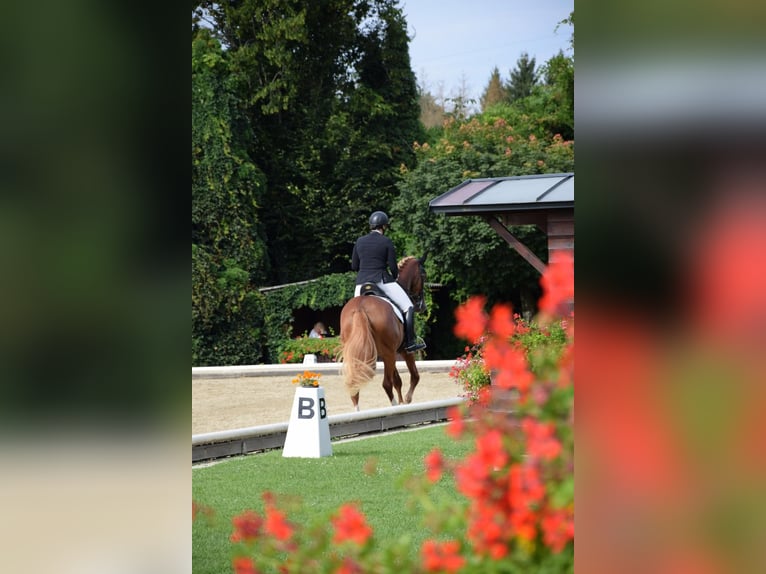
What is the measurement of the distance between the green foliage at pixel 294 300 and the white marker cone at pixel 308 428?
1081 centimetres

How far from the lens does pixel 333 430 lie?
809 cm

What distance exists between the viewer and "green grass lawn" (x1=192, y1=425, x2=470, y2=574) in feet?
13.5

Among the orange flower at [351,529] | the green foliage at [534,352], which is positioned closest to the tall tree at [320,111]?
the green foliage at [534,352]

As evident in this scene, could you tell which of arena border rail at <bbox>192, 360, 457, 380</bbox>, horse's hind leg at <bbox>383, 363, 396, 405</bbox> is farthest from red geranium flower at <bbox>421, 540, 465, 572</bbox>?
arena border rail at <bbox>192, 360, 457, 380</bbox>

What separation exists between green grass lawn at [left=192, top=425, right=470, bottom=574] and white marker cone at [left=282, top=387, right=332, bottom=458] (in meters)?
0.11

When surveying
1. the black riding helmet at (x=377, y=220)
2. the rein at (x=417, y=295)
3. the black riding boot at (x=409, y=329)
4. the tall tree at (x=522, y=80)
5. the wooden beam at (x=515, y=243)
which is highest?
the tall tree at (x=522, y=80)

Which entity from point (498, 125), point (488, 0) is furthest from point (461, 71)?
point (498, 125)

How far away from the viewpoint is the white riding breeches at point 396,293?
9273mm

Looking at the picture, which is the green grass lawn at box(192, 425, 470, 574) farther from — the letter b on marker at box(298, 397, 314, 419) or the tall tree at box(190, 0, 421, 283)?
the tall tree at box(190, 0, 421, 283)

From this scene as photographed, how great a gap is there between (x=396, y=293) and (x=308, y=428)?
2.83 m

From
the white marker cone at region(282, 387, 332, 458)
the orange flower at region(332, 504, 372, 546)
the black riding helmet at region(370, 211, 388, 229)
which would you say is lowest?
the white marker cone at region(282, 387, 332, 458)
